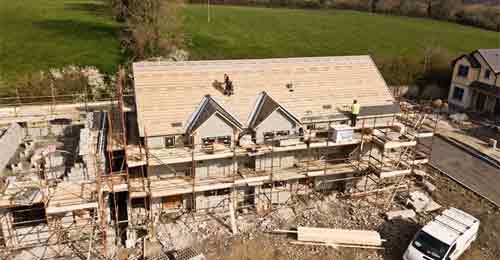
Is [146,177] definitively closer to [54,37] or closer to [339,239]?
[339,239]

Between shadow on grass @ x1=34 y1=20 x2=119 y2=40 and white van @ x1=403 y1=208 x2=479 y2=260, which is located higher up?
shadow on grass @ x1=34 y1=20 x2=119 y2=40

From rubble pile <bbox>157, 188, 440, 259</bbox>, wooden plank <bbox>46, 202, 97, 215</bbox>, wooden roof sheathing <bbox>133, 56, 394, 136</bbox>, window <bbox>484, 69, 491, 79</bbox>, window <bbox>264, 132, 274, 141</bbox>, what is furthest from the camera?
window <bbox>484, 69, 491, 79</bbox>

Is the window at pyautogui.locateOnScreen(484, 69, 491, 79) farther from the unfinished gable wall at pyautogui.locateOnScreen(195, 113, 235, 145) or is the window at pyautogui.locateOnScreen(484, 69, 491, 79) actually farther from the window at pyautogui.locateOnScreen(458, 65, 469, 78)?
A: the unfinished gable wall at pyautogui.locateOnScreen(195, 113, 235, 145)

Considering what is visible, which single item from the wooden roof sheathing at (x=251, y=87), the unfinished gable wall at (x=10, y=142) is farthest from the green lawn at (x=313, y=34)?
the unfinished gable wall at (x=10, y=142)

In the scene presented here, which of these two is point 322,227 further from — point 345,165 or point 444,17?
point 444,17

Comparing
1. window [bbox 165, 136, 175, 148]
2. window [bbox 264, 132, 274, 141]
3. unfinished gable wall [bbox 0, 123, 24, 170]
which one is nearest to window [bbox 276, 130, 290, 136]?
window [bbox 264, 132, 274, 141]

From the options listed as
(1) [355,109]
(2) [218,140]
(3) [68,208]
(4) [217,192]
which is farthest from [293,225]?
(3) [68,208]

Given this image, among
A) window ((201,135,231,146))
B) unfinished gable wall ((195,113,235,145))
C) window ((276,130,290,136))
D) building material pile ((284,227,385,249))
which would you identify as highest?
unfinished gable wall ((195,113,235,145))
